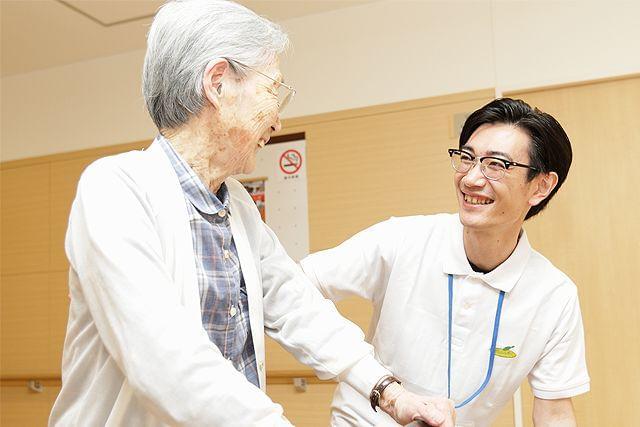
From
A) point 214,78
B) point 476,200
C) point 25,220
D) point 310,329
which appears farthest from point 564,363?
point 25,220

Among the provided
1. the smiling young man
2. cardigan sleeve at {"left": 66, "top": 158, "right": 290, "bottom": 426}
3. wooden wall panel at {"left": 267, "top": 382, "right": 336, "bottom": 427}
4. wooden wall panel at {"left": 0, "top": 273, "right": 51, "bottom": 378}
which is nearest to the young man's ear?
the smiling young man

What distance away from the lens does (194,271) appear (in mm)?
1176

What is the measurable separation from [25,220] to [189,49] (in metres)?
3.71

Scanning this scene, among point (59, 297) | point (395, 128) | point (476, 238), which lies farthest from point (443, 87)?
point (59, 297)

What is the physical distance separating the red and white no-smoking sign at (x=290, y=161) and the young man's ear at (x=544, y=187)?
2059 mm

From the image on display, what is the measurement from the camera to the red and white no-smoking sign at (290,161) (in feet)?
12.6

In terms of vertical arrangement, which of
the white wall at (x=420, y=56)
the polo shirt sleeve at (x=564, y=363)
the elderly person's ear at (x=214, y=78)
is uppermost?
the white wall at (x=420, y=56)

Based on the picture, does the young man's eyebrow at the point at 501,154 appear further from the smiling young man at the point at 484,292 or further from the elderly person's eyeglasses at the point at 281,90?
the elderly person's eyeglasses at the point at 281,90

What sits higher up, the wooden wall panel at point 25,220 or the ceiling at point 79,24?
the ceiling at point 79,24

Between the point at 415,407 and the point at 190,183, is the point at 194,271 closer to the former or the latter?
the point at 190,183

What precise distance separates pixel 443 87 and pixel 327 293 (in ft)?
6.42

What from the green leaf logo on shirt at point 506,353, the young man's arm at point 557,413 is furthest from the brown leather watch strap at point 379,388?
the young man's arm at point 557,413

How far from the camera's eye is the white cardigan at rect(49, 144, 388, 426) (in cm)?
97

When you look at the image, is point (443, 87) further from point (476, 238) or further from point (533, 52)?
point (476, 238)
